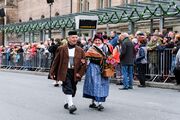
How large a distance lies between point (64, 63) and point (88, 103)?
6.55 ft

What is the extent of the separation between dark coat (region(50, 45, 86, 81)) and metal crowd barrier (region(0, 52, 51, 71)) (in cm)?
1495

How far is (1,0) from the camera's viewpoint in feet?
244

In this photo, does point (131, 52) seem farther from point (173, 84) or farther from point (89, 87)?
point (89, 87)

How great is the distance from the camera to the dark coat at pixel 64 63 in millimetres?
11344

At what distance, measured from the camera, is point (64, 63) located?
37.3 feet

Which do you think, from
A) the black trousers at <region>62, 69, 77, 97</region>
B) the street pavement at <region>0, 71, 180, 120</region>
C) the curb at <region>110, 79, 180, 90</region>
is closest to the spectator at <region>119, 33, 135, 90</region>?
the street pavement at <region>0, 71, 180, 120</region>

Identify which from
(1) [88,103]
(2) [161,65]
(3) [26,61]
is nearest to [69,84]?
(1) [88,103]

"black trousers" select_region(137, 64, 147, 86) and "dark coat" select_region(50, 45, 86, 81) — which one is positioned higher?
"dark coat" select_region(50, 45, 86, 81)

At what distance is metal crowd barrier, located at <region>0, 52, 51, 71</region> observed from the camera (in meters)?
27.3

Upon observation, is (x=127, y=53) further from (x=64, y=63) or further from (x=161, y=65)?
(x=64, y=63)

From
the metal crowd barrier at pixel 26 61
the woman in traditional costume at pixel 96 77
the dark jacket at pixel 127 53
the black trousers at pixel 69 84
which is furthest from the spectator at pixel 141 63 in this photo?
the metal crowd barrier at pixel 26 61

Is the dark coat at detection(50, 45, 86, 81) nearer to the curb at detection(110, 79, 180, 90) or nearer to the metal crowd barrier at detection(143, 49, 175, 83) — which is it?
the curb at detection(110, 79, 180, 90)

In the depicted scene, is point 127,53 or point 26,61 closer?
point 127,53

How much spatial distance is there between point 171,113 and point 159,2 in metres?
16.4
